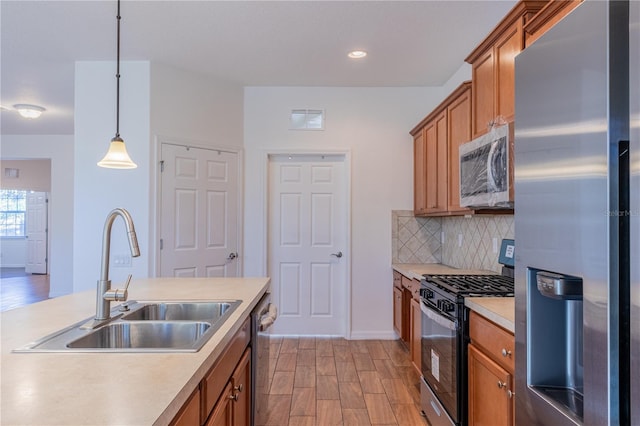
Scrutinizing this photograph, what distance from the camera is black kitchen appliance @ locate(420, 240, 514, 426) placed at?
77.6 inches

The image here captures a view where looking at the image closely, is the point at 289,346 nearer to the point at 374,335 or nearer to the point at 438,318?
the point at 374,335

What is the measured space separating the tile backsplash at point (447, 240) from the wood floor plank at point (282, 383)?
173 cm

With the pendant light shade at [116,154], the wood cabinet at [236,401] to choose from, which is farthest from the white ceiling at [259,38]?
the wood cabinet at [236,401]

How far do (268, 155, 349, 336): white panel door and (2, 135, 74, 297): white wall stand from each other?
420 centimetres

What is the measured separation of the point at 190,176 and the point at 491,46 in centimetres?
290

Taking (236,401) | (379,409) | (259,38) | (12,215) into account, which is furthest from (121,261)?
(12,215)

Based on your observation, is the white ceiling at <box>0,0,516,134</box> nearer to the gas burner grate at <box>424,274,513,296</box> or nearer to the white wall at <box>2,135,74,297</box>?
the gas burner grate at <box>424,274,513,296</box>

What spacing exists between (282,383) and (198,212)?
1.89 meters

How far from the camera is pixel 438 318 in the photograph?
2223 millimetres

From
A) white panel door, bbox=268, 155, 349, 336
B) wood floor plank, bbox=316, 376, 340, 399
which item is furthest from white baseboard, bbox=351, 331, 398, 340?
wood floor plank, bbox=316, 376, 340, 399

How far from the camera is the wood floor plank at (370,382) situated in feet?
9.56

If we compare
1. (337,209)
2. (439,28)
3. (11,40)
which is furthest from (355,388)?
(11,40)

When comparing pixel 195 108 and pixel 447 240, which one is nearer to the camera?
pixel 195 108

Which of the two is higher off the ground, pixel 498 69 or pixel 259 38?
pixel 259 38
